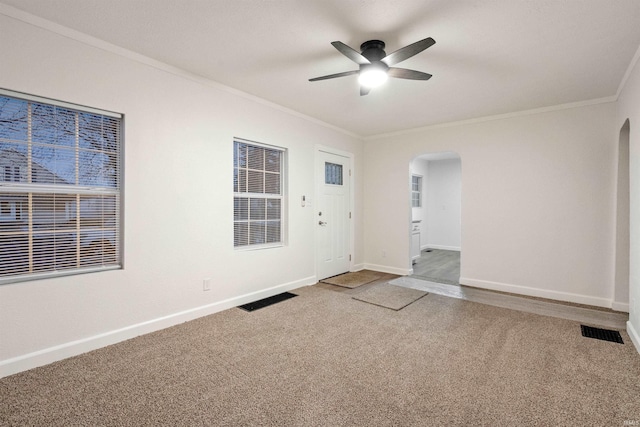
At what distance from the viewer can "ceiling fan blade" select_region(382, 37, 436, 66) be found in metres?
2.05

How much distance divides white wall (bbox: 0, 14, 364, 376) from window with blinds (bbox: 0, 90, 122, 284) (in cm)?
11

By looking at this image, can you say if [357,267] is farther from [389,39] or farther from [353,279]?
[389,39]

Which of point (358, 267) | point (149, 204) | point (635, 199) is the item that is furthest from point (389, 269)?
point (149, 204)

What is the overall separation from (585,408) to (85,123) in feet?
13.3

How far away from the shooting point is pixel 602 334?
9.21 feet

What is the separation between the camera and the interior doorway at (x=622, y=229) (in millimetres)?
3447

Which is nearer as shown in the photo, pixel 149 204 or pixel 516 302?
pixel 149 204

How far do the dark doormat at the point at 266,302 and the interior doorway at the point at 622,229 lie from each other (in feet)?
12.7

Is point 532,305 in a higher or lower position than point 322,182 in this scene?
lower

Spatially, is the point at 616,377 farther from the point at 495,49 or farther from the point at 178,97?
the point at 178,97

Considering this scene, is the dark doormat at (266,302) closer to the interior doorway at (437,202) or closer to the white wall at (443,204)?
the interior doorway at (437,202)

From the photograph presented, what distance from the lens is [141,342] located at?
2.60m

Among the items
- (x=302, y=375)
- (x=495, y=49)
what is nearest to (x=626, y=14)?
(x=495, y=49)

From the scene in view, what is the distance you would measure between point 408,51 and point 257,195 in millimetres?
2403
